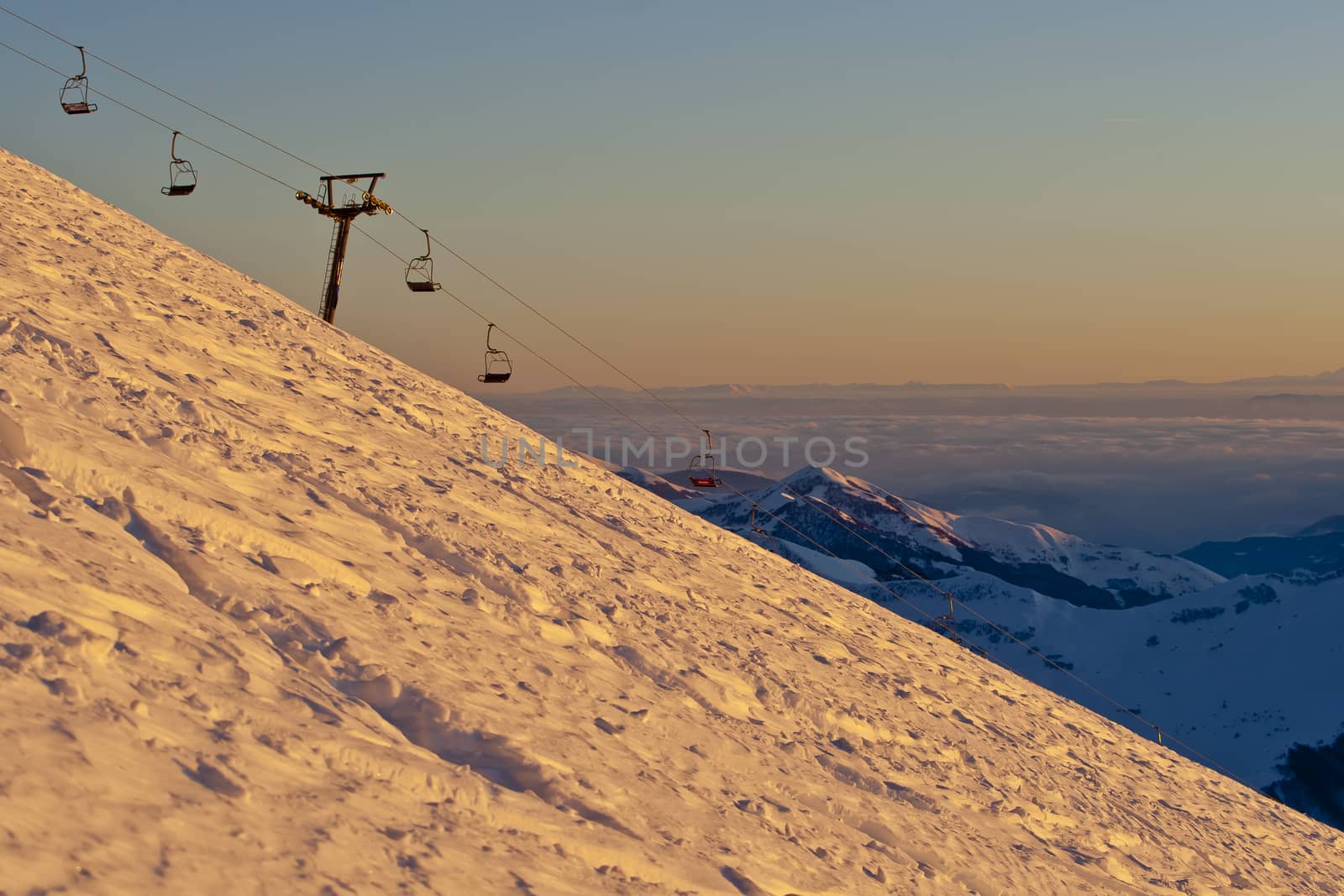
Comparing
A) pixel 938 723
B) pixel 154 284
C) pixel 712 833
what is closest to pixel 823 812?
pixel 712 833

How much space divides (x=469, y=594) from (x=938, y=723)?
7.19 m

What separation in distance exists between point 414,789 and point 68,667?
7.25ft

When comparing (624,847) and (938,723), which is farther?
(938,723)

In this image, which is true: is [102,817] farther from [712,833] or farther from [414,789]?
[712,833]

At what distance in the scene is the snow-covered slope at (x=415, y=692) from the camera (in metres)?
6.48

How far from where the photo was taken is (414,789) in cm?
734

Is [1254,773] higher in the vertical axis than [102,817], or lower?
lower

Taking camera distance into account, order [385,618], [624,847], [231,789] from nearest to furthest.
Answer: [231,789] → [624,847] → [385,618]

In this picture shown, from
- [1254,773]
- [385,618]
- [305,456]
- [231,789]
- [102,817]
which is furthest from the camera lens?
[1254,773]

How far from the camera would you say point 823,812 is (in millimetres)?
10406

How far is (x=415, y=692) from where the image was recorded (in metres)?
8.83

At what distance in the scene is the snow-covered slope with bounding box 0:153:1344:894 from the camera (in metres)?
6.48

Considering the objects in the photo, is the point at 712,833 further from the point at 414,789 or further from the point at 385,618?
the point at 385,618

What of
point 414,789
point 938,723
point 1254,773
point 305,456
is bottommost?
point 1254,773
